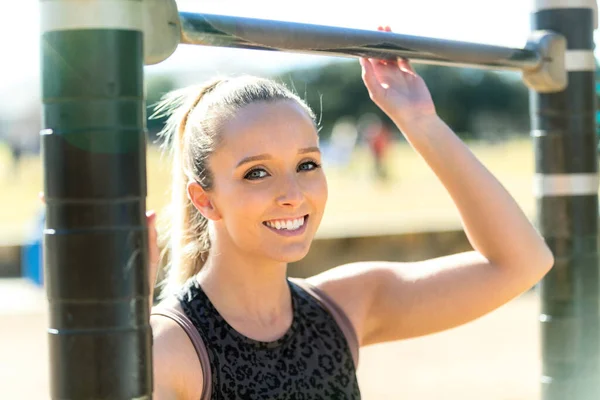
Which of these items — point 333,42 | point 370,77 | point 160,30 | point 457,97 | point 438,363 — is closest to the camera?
point 160,30

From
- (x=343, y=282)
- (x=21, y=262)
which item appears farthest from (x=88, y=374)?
(x=21, y=262)

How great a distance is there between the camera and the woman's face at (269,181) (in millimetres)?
1745

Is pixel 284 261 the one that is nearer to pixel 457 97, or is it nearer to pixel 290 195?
pixel 290 195

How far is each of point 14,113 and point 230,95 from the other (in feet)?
125

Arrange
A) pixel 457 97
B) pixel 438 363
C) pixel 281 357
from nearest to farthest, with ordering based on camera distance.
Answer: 1. pixel 281 357
2. pixel 438 363
3. pixel 457 97

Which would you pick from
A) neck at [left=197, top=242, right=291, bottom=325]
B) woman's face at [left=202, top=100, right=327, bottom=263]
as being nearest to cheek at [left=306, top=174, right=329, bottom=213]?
woman's face at [left=202, top=100, right=327, bottom=263]

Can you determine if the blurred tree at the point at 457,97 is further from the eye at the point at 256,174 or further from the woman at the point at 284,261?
the eye at the point at 256,174

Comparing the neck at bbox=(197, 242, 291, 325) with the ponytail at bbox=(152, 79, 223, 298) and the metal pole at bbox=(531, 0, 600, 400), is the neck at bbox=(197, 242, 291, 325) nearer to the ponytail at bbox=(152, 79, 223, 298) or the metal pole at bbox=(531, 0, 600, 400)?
the ponytail at bbox=(152, 79, 223, 298)

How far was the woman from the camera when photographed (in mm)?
1764

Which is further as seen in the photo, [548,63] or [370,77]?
[548,63]

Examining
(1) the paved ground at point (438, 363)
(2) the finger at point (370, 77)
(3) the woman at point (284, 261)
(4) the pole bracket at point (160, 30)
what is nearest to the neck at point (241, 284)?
(3) the woman at point (284, 261)

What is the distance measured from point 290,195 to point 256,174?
0.26 feet

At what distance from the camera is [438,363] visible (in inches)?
240

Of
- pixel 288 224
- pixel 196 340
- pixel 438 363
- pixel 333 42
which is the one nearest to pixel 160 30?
pixel 333 42
